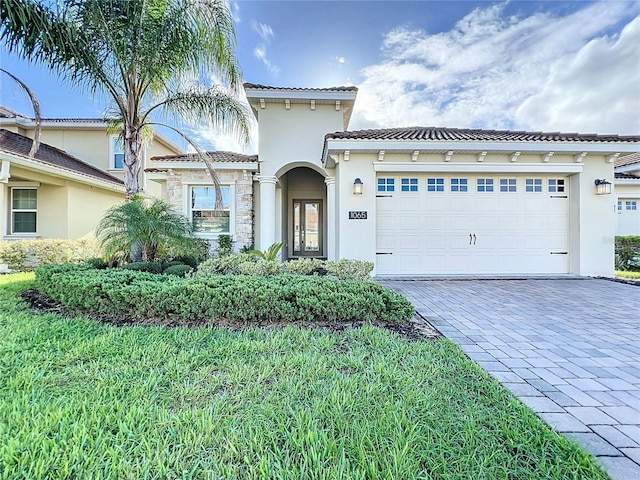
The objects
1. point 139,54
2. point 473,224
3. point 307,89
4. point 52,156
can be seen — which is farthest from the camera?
point 52,156

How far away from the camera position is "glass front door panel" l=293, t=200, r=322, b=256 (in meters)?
13.3

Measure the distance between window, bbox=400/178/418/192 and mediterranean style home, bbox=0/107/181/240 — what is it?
350 inches

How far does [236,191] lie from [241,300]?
21.4ft

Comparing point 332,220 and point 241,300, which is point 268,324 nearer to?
point 241,300

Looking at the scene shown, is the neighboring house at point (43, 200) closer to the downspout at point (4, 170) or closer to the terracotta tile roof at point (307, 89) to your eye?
the downspout at point (4, 170)


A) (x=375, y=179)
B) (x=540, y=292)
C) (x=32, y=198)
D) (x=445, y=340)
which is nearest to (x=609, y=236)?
(x=540, y=292)

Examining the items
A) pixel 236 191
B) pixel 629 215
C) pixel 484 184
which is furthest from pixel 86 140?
pixel 629 215

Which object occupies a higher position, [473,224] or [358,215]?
[358,215]

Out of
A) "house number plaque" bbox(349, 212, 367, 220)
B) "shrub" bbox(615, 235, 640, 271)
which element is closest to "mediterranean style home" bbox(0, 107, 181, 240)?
"house number plaque" bbox(349, 212, 367, 220)

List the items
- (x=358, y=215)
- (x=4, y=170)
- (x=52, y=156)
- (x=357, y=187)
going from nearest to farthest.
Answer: (x=357, y=187), (x=358, y=215), (x=4, y=170), (x=52, y=156)

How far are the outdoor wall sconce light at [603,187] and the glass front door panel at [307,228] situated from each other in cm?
943

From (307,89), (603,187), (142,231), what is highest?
(307,89)

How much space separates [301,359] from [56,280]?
16.2 feet

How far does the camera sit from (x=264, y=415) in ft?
7.09
